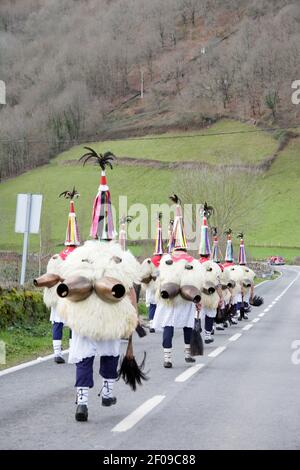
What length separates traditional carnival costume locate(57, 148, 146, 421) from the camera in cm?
702

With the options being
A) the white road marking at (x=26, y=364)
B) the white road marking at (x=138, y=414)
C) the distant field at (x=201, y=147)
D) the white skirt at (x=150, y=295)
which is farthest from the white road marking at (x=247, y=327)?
the distant field at (x=201, y=147)

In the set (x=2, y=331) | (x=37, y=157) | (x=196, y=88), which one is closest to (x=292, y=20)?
(x=196, y=88)

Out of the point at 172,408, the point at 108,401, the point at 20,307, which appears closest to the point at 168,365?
the point at 172,408

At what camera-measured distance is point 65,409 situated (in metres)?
7.64

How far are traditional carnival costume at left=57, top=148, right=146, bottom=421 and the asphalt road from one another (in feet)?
1.52

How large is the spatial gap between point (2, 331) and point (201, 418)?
8026mm

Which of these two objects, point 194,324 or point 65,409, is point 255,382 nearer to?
point 194,324

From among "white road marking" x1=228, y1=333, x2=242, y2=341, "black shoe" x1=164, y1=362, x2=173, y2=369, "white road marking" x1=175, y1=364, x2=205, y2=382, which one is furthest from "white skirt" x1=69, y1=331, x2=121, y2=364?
"white road marking" x1=228, y1=333, x2=242, y2=341

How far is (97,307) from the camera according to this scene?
7.13 m

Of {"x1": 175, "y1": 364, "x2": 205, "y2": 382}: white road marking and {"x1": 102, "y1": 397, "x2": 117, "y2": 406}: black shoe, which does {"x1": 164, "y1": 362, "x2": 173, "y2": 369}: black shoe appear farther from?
{"x1": 102, "y1": 397, "x2": 117, "y2": 406}: black shoe

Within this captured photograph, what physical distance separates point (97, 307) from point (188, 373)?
383 centimetres

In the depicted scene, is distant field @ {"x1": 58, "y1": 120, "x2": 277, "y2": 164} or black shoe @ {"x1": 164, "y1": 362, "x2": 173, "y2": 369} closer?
black shoe @ {"x1": 164, "y1": 362, "x2": 173, "y2": 369}

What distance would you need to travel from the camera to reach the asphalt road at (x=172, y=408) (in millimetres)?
6133

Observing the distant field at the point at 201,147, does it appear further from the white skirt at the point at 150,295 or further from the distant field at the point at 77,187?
the white skirt at the point at 150,295
